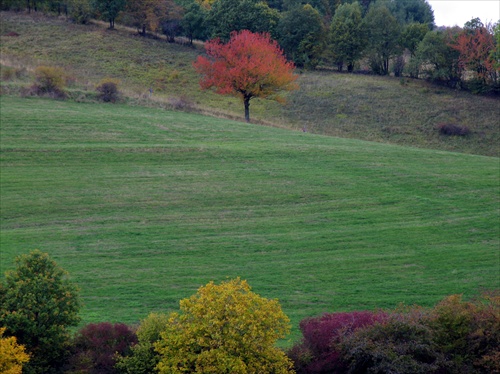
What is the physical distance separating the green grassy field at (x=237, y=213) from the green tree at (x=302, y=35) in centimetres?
3900

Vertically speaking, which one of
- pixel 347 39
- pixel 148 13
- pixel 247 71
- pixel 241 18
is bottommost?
pixel 247 71

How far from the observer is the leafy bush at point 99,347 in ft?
39.1

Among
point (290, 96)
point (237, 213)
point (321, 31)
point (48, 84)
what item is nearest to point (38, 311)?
point (237, 213)

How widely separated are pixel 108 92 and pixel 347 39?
38.5 meters

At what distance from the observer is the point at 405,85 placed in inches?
2625

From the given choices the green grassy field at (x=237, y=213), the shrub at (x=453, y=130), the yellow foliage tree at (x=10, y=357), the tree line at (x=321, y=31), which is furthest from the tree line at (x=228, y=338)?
the tree line at (x=321, y=31)

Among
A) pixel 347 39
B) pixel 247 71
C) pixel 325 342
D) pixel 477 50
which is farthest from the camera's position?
pixel 347 39

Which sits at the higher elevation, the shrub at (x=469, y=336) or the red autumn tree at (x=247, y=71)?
the red autumn tree at (x=247, y=71)

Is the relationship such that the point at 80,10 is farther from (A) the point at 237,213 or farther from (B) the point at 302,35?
(A) the point at 237,213

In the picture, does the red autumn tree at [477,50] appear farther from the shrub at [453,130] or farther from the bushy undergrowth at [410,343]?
the bushy undergrowth at [410,343]

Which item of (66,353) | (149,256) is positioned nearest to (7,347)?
(66,353)

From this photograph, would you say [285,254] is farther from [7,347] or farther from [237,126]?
[237,126]

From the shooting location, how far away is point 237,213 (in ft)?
78.6

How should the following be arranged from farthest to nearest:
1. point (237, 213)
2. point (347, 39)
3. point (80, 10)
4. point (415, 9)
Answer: point (415, 9) < point (80, 10) < point (347, 39) < point (237, 213)
